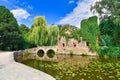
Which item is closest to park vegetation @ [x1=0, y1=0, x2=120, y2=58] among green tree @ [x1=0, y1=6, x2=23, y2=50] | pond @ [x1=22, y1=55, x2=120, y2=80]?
green tree @ [x1=0, y1=6, x2=23, y2=50]

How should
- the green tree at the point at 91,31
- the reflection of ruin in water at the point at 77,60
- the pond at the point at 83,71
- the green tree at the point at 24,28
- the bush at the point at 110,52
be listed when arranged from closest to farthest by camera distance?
the pond at the point at 83,71, the reflection of ruin in water at the point at 77,60, the bush at the point at 110,52, the green tree at the point at 91,31, the green tree at the point at 24,28

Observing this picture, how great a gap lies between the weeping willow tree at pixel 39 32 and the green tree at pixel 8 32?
4.34 metres

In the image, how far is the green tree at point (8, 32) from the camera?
37562 mm

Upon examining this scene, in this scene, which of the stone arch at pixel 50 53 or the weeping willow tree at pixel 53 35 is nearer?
the stone arch at pixel 50 53

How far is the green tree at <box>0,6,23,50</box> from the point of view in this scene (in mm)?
37562

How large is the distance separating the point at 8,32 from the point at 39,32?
7585 millimetres

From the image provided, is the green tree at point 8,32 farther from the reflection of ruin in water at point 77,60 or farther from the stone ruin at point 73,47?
the reflection of ruin in water at point 77,60

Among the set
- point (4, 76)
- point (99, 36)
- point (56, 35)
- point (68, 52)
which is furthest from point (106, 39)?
point (4, 76)

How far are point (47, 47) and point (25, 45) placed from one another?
4.58 m

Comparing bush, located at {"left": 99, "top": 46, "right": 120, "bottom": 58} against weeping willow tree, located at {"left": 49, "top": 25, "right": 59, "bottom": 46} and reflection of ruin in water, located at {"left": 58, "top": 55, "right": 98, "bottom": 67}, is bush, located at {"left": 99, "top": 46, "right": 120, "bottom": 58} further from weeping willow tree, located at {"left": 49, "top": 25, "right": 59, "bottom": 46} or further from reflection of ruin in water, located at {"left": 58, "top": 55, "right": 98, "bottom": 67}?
weeping willow tree, located at {"left": 49, "top": 25, "right": 59, "bottom": 46}

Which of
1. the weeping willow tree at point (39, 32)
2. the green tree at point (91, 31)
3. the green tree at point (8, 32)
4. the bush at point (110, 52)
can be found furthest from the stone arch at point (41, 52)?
the bush at point (110, 52)

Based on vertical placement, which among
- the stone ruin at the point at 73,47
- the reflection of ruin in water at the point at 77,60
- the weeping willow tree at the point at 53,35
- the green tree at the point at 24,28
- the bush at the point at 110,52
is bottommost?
the reflection of ruin in water at the point at 77,60

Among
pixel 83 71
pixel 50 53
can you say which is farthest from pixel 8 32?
pixel 83 71

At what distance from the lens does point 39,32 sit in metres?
43.9
